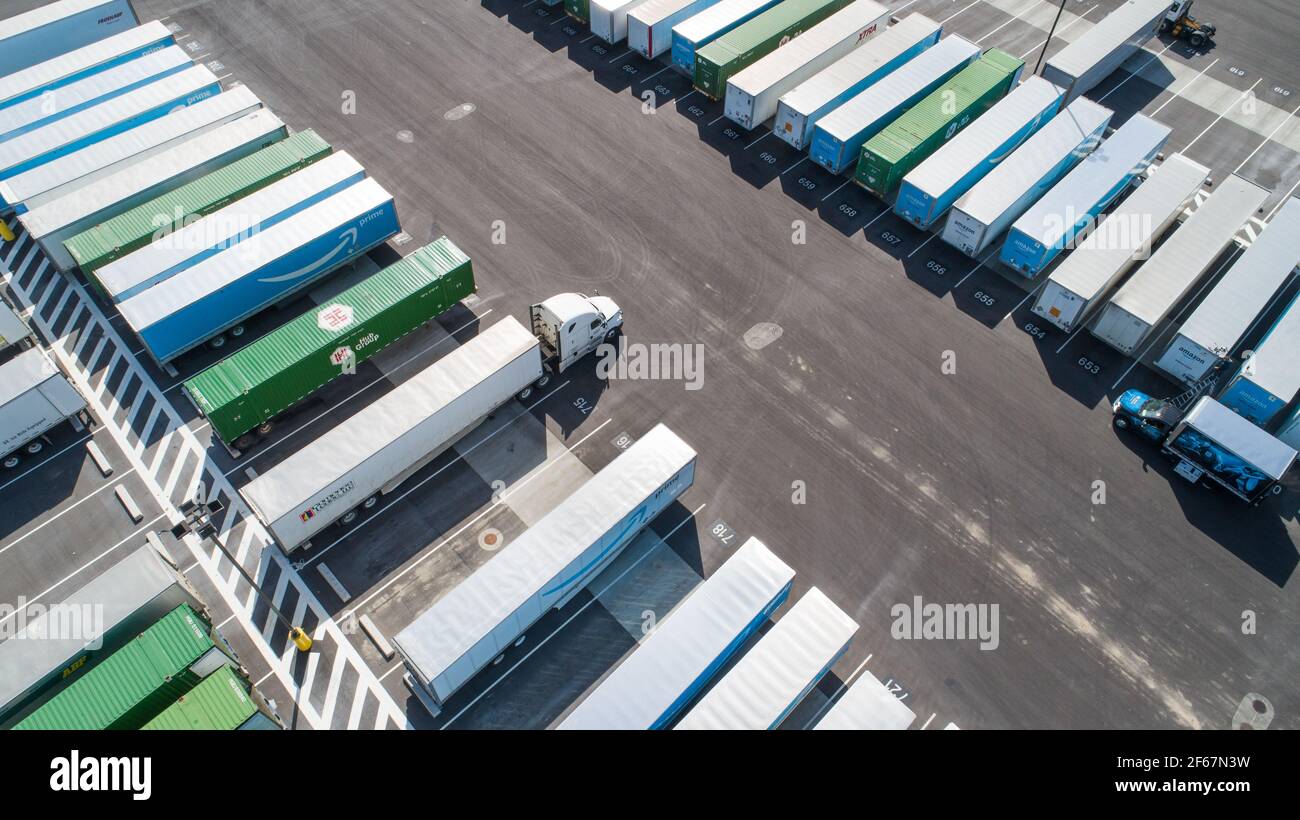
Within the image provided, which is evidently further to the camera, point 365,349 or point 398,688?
point 365,349

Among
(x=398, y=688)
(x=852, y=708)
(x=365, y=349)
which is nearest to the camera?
(x=852, y=708)

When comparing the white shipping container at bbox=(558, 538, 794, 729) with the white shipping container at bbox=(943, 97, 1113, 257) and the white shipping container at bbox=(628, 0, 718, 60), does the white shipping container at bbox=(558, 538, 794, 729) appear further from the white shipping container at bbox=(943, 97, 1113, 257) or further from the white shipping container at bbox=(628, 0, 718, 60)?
the white shipping container at bbox=(628, 0, 718, 60)

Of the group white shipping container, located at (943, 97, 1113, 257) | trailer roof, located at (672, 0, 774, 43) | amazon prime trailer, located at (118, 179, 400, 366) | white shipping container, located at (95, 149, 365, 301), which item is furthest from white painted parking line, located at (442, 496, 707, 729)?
trailer roof, located at (672, 0, 774, 43)

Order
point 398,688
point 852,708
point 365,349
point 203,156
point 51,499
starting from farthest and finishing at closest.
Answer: point 203,156, point 365,349, point 51,499, point 398,688, point 852,708

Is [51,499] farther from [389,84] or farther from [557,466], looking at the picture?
[389,84]

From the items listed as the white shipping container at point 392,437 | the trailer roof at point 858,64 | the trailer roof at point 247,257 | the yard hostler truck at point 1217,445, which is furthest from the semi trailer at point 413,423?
the yard hostler truck at point 1217,445

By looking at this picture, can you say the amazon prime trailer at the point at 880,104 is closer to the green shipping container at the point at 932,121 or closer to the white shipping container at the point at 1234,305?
the green shipping container at the point at 932,121

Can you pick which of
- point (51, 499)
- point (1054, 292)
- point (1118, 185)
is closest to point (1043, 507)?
point (1054, 292)

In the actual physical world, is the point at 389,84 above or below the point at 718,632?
above

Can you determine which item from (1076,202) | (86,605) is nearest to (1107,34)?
(1076,202)
